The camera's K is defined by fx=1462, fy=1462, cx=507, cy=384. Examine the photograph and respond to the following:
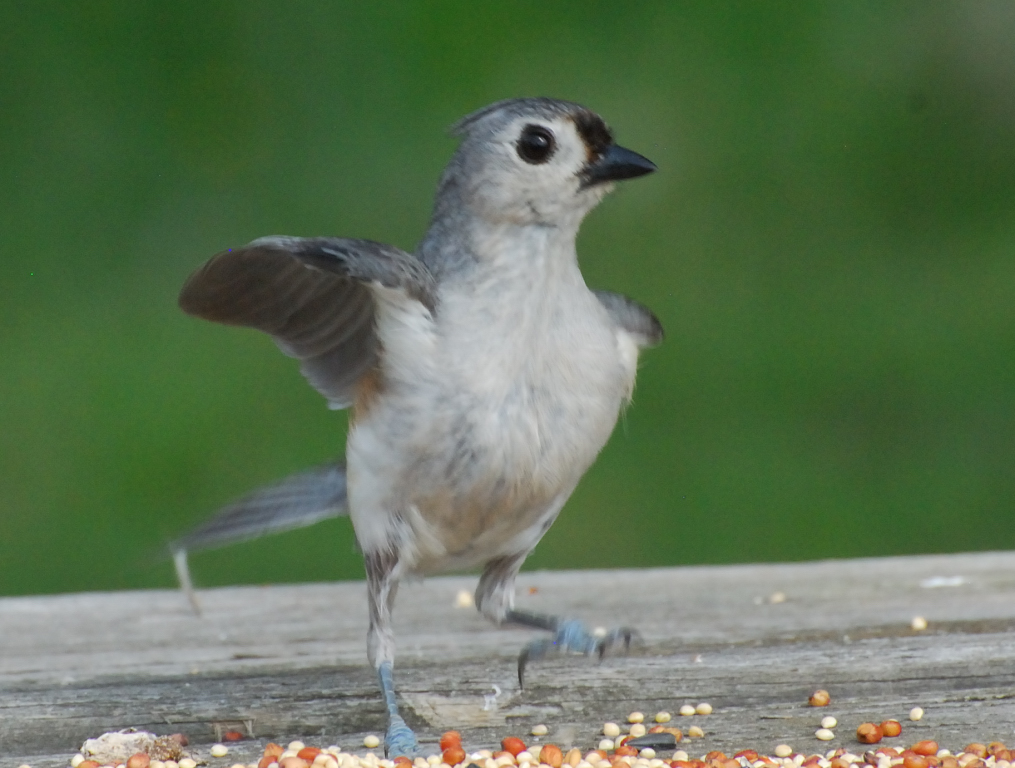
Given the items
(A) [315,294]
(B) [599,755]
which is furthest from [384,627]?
(A) [315,294]

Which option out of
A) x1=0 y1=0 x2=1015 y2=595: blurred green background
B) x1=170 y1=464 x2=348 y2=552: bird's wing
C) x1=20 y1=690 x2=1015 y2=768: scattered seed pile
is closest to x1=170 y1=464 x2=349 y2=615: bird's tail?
x1=170 y1=464 x2=348 y2=552: bird's wing

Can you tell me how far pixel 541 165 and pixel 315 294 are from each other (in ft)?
1.67

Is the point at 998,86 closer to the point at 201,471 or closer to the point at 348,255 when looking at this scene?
the point at 201,471

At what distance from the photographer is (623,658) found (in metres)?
3.05

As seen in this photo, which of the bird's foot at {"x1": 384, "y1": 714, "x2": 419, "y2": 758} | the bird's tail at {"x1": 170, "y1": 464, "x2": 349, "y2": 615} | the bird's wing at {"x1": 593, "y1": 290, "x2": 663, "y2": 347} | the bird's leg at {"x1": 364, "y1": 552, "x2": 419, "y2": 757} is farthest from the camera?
the bird's tail at {"x1": 170, "y1": 464, "x2": 349, "y2": 615}

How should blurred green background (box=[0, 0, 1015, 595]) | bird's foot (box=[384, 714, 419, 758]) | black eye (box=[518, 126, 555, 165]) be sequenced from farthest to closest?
blurred green background (box=[0, 0, 1015, 595]) → black eye (box=[518, 126, 555, 165]) → bird's foot (box=[384, 714, 419, 758])

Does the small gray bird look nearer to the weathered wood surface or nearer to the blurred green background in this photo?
the weathered wood surface

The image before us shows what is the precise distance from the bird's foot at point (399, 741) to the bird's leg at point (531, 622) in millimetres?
328

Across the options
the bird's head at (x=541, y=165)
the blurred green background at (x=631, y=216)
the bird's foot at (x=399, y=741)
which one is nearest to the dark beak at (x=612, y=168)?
the bird's head at (x=541, y=165)

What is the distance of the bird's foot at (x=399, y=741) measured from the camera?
258 cm

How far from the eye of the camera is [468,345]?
2752mm

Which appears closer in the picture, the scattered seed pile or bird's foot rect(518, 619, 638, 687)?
the scattered seed pile

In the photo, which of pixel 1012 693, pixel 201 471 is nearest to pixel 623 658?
pixel 1012 693

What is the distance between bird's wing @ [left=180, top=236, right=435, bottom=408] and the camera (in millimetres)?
2613
